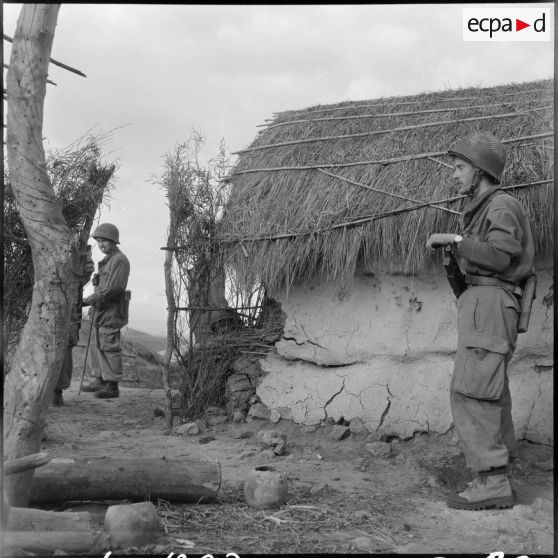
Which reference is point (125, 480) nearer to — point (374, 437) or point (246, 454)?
point (246, 454)

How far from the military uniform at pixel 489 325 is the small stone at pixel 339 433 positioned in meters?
1.75

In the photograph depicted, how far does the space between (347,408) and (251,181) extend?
7.46 feet

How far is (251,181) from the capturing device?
6.66m

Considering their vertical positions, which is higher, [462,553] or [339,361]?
[339,361]

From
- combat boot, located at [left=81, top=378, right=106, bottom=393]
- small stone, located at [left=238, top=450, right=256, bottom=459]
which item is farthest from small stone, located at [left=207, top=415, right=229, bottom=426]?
combat boot, located at [left=81, top=378, right=106, bottom=393]

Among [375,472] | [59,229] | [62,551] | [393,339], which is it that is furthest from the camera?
[393,339]

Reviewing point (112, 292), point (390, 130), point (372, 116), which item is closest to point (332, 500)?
point (390, 130)

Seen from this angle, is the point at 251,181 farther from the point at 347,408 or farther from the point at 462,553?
the point at 462,553

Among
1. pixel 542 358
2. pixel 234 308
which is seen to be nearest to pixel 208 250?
pixel 234 308

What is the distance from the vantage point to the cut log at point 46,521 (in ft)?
10.8

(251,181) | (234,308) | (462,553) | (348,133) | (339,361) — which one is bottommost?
(462,553)

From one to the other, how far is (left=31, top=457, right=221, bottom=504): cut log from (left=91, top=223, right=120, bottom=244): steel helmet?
4511mm

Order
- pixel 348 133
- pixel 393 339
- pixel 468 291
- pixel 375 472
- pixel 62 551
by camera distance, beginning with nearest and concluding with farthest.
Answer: pixel 62 551 < pixel 468 291 < pixel 375 472 < pixel 393 339 < pixel 348 133

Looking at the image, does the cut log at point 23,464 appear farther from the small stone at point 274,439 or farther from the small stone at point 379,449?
the small stone at point 379,449
